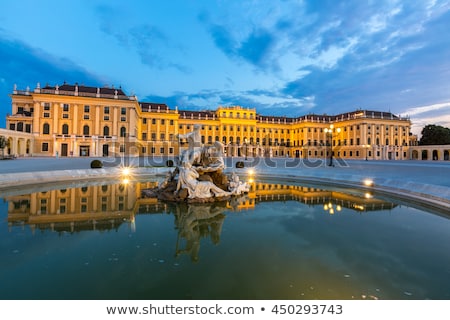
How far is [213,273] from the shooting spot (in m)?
3.46

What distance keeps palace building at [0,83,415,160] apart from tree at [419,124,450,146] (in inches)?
150

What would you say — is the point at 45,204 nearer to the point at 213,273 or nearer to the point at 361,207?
the point at 213,273

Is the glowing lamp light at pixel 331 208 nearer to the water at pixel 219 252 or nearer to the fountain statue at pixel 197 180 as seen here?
the water at pixel 219 252

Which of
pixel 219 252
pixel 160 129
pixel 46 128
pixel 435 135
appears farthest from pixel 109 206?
pixel 435 135

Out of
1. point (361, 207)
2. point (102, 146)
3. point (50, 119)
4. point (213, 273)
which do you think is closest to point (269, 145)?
point (102, 146)

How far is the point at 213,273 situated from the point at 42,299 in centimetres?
210

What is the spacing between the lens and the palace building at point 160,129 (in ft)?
132

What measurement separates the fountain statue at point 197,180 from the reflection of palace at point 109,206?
0.52m

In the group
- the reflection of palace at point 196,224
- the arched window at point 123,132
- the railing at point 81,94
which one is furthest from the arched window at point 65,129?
the reflection of palace at point 196,224

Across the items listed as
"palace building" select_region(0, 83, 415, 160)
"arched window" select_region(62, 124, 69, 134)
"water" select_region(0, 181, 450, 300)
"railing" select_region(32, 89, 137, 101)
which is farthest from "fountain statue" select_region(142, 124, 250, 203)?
"arched window" select_region(62, 124, 69, 134)

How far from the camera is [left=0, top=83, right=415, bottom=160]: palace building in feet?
132

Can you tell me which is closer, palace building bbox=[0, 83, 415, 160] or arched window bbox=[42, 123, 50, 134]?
arched window bbox=[42, 123, 50, 134]

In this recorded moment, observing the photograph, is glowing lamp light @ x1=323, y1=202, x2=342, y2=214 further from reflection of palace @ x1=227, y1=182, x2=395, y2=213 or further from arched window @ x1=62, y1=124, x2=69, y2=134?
arched window @ x1=62, y1=124, x2=69, y2=134

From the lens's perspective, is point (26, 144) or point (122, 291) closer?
point (122, 291)
